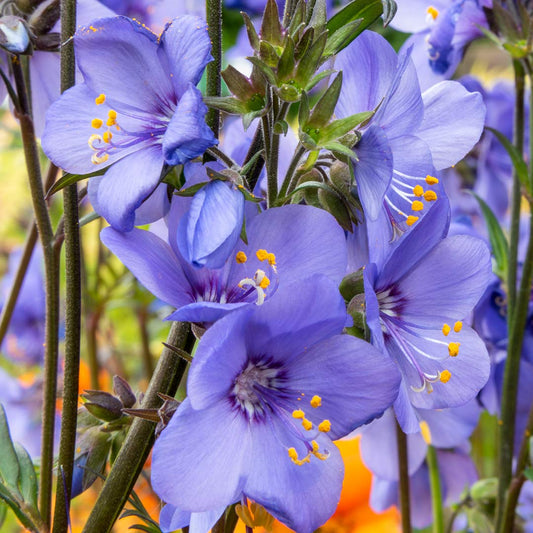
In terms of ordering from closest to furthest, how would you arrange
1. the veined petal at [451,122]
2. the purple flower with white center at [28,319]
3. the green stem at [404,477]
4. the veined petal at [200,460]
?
1. the veined petal at [200,460]
2. the veined petal at [451,122]
3. the green stem at [404,477]
4. the purple flower with white center at [28,319]

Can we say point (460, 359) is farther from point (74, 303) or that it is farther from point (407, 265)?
point (74, 303)

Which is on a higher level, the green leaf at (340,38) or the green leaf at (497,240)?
the green leaf at (340,38)

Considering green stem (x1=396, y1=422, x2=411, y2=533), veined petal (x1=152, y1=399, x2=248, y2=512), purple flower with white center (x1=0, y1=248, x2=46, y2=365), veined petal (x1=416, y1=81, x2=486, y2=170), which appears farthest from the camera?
purple flower with white center (x1=0, y1=248, x2=46, y2=365)

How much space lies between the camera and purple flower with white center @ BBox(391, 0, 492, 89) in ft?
2.09

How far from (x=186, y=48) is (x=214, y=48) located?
0.05 metres

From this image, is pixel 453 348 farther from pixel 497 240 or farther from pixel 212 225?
pixel 497 240

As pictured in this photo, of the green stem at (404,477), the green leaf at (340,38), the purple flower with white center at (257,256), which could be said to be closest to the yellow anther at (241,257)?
the purple flower with white center at (257,256)

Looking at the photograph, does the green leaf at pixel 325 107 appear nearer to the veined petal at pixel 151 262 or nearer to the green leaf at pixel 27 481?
the veined petal at pixel 151 262

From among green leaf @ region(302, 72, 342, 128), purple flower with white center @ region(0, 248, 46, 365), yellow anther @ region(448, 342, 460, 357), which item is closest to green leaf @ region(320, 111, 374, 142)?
green leaf @ region(302, 72, 342, 128)

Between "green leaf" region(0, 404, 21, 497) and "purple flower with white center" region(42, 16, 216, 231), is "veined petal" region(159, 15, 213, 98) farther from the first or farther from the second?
"green leaf" region(0, 404, 21, 497)

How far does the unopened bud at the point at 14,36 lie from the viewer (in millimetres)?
457

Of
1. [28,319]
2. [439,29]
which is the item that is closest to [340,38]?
[439,29]

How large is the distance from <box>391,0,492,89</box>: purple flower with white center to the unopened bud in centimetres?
30

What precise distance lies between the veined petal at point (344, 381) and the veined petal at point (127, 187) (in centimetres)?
10
